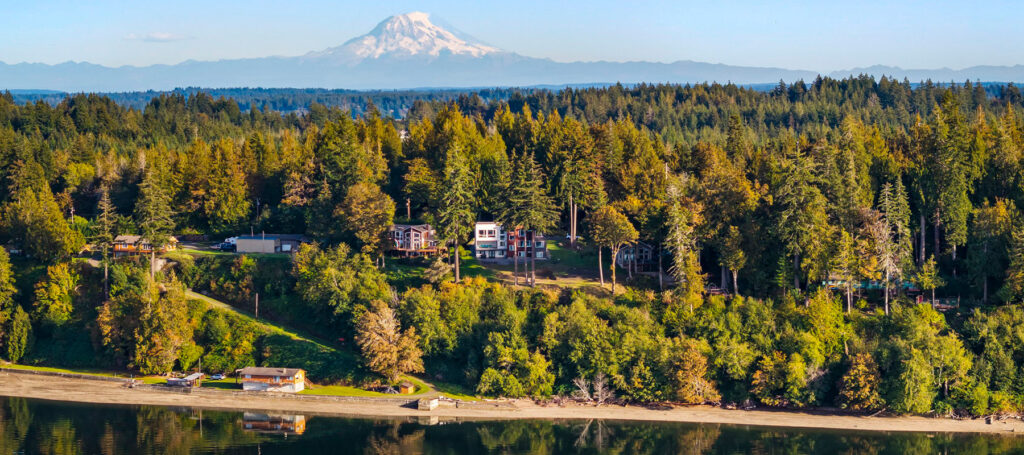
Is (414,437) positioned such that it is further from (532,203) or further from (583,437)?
(532,203)

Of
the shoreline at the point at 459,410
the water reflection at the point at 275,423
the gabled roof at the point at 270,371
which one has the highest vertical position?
the gabled roof at the point at 270,371

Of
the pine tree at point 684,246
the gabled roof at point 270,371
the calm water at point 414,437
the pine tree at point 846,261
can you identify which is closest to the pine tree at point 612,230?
the pine tree at point 684,246

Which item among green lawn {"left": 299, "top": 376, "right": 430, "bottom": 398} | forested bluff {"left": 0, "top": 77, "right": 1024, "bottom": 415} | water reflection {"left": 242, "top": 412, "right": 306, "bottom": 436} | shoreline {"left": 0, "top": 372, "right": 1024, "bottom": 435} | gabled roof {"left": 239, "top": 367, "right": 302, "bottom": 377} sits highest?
forested bluff {"left": 0, "top": 77, "right": 1024, "bottom": 415}

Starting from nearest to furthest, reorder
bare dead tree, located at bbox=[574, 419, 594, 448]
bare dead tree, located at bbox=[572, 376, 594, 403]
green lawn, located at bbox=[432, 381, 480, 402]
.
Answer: bare dead tree, located at bbox=[574, 419, 594, 448], bare dead tree, located at bbox=[572, 376, 594, 403], green lawn, located at bbox=[432, 381, 480, 402]

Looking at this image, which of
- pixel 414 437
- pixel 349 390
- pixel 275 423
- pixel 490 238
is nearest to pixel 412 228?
pixel 490 238

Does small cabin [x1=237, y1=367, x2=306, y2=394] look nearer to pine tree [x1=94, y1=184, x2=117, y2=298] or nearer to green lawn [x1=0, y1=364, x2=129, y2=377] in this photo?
green lawn [x1=0, y1=364, x2=129, y2=377]

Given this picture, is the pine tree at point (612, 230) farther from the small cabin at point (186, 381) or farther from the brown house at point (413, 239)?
the small cabin at point (186, 381)

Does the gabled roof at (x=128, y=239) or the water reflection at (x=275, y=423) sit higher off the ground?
the gabled roof at (x=128, y=239)

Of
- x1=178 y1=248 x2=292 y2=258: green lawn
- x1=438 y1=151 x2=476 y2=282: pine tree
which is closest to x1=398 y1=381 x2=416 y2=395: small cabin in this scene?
x1=438 y1=151 x2=476 y2=282: pine tree
